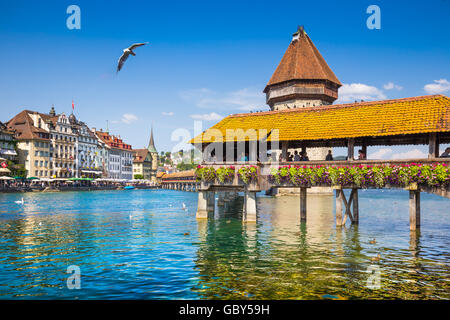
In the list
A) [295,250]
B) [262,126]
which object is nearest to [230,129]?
[262,126]

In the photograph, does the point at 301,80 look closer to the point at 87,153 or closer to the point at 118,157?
the point at 87,153

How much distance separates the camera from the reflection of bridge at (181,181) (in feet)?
383

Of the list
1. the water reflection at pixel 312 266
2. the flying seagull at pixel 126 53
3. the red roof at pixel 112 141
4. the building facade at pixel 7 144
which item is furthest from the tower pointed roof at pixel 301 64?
the red roof at pixel 112 141

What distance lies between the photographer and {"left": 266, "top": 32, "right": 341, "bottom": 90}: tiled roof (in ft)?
209

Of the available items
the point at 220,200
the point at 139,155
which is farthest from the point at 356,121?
the point at 139,155

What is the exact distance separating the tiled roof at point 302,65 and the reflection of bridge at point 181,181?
162 feet

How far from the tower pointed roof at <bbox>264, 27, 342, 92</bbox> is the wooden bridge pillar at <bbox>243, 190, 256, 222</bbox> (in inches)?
1590

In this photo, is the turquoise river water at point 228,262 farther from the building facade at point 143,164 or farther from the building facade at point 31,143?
the building facade at point 143,164

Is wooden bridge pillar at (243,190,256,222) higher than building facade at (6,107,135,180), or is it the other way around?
building facade at (6,107,135,180)

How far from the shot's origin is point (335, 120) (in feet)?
78.7

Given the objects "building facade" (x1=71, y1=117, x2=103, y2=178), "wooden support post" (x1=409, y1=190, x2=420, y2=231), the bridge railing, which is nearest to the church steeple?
the bridge railing

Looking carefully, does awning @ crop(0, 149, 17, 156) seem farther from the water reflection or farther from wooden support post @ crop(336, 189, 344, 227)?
wooden support post @ crop(336, 189, 344, 227)

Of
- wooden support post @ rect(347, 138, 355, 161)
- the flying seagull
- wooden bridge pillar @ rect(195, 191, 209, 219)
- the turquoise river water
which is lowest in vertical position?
the turquoise river water
